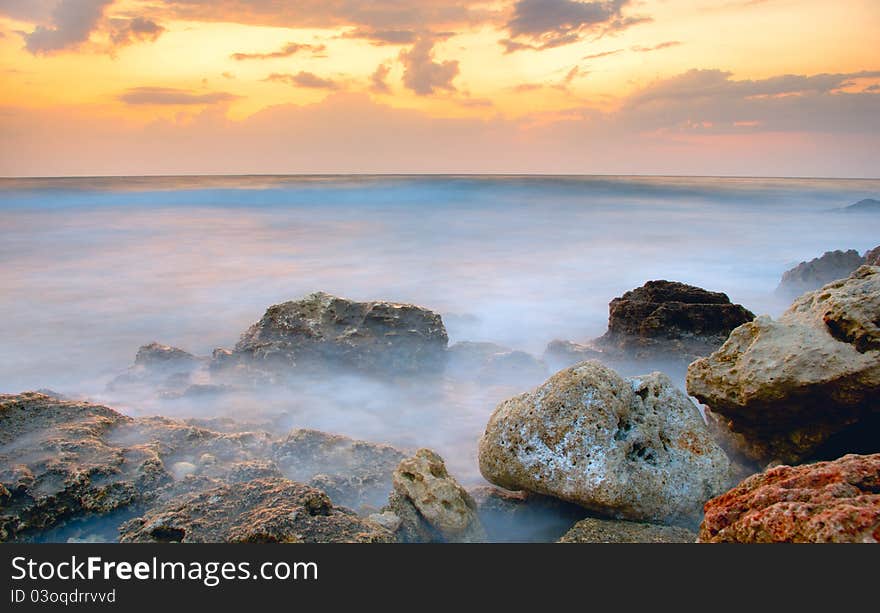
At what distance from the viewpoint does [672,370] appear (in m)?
7.21

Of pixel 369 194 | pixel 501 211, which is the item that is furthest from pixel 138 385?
pixel 369 194

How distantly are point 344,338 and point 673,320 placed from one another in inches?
154

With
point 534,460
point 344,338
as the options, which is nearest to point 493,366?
point 344,338

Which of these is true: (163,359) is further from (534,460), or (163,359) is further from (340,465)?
(534,460)

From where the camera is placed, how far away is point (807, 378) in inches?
154

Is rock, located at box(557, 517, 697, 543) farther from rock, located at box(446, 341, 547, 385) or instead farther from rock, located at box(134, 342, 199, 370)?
rock, located at box(134, 342, 199, 370)

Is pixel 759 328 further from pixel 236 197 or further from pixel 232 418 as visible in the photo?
pixel 236 197

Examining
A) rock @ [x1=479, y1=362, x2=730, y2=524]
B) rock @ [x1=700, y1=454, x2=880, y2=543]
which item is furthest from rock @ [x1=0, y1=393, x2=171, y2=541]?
rock @ [x1=700, y1=454, x2=880, y2=543]

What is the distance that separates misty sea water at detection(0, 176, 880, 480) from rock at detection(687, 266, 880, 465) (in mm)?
2445

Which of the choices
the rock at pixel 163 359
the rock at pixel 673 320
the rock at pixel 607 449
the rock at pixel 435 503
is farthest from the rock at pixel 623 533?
the rock at pixel 163 359

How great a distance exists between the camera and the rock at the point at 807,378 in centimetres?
392

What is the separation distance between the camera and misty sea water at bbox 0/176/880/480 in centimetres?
765

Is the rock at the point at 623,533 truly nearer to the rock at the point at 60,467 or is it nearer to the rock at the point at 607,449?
the rock at the point at 607,449

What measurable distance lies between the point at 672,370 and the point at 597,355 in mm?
1195
